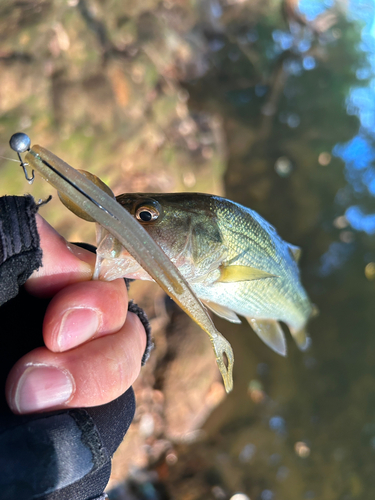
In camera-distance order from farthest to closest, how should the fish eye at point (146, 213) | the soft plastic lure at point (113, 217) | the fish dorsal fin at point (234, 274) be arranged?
the fish dorsal fin at point (234, 274) → the fish eye at point (146, 213) → the soft plastic lure at point (113, 217)

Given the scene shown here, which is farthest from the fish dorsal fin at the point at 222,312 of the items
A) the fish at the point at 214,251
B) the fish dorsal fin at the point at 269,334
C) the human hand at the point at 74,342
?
the fish dorsal fin at the point at 269,334

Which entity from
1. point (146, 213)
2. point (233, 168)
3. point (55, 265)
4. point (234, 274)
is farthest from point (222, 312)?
point (233, 168)

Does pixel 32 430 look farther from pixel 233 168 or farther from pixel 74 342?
pixel 233 168

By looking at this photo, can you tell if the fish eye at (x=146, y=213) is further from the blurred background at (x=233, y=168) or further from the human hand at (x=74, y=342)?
the blurred background at (x=233, y=168)

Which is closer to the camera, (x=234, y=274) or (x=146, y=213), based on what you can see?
(x=146, y=213)

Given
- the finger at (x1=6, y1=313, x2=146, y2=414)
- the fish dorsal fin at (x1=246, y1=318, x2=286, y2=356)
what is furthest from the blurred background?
the finger at (x1=6, y1=313, x2=146, y2=414)

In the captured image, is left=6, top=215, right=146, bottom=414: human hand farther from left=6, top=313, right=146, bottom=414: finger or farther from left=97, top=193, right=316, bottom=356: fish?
left=97, top=193, right=316, bottom=356: fish

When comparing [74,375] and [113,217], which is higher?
[113,217]
